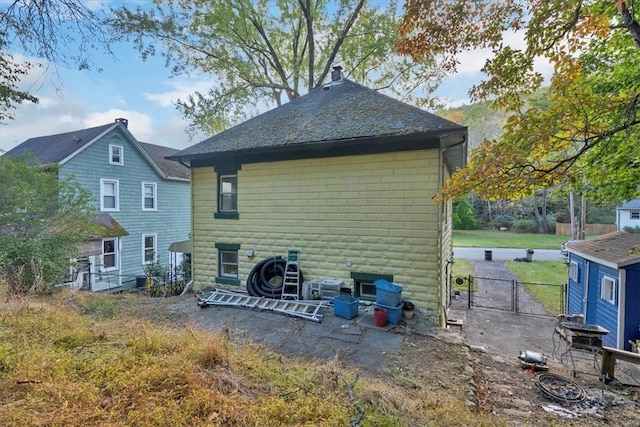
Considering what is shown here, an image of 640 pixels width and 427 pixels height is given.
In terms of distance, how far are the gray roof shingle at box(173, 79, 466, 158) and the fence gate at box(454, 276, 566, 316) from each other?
750cm

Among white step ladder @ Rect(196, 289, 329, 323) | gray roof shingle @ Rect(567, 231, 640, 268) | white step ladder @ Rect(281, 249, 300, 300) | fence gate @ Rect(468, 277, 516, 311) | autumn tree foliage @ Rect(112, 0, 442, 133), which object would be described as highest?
autumn tree foliage @ Rect(112, 0, 442, 133)

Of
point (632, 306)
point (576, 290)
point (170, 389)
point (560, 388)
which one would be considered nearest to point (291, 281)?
point (170, 389)

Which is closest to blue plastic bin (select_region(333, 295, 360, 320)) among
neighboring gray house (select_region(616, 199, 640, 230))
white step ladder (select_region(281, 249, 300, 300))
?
white step ladder (select_region(281, 249, 300, 300))

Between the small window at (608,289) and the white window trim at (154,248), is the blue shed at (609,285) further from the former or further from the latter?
the white window trim at (154,248)

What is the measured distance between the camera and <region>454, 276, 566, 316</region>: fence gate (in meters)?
13.3

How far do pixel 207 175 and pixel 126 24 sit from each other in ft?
30.9

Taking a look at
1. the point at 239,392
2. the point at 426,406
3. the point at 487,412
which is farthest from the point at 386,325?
the point at 239,392

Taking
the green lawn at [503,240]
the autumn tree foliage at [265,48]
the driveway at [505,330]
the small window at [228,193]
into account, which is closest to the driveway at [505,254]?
the green lawn at [503,240]

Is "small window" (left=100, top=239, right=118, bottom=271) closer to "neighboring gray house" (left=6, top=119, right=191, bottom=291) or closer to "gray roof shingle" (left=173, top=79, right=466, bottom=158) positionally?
"neighboring gray house" (left=6, top=119, right=191, bottom=291)

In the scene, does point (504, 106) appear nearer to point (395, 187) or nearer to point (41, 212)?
point (395, 187)

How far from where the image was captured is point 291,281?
8938 mm

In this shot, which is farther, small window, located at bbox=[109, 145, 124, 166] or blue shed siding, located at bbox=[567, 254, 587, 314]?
small window, located at bbox=[109, 145, 124, 166]

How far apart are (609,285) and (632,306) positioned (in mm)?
1074

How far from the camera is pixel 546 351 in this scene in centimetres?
904
